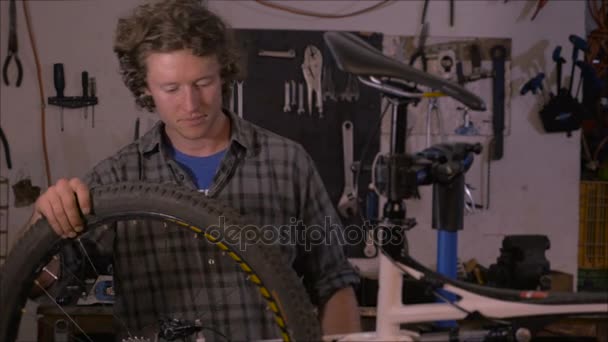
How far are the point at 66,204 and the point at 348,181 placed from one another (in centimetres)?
69

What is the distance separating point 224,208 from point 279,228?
0.16 metres

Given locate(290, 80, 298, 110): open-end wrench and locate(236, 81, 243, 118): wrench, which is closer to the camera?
locate(236, 81, 243, 118): wrench

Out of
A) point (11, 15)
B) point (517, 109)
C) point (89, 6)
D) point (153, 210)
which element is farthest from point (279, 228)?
point (517, 109)

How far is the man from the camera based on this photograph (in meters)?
0.68

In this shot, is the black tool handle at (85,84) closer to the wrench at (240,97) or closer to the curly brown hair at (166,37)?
the curly brown hair at (166,37)

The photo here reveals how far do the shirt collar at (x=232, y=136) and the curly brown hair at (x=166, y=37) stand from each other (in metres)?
0.03

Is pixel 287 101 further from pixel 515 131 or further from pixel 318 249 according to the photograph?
pixel 515 131

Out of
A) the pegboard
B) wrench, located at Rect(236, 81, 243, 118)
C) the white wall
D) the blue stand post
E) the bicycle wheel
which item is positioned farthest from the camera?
the white wall

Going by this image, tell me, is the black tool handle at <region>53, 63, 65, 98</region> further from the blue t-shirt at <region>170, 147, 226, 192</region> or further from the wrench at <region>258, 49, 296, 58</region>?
the wrench at <region>258, 49, 296, 58</region>

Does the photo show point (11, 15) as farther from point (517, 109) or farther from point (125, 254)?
point (517, 109)

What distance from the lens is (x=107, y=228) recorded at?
76 cm

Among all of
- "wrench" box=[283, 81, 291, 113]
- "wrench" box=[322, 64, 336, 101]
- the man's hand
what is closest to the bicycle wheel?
the man's hand

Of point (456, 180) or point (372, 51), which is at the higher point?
point (372, 51)

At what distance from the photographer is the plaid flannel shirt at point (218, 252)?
75 cm
